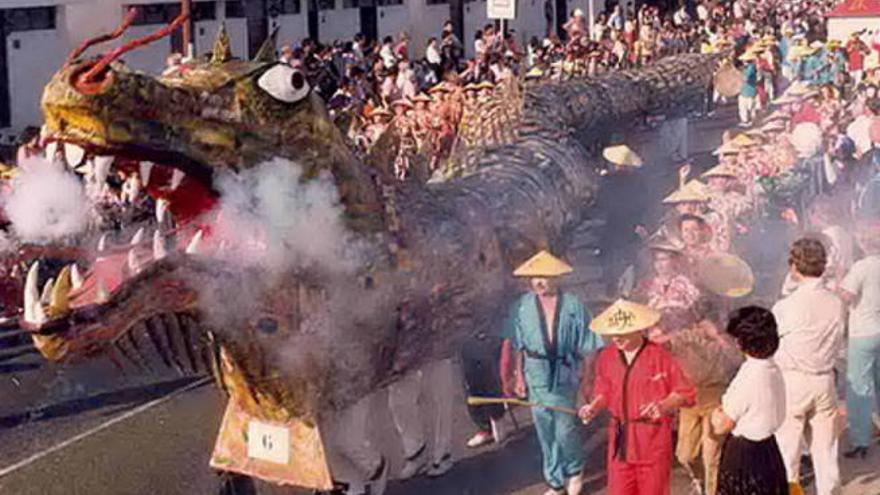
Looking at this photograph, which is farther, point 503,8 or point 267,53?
point 503,8

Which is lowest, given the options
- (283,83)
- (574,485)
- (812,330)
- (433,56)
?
(574,485)

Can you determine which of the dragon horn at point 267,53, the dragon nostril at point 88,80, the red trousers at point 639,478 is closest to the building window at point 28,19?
the dragon horn at point 267,53

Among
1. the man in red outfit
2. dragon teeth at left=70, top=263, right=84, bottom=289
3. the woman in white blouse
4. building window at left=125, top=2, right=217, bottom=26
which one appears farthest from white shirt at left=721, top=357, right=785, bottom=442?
building window at left=125, top=2, right=217, bottom=26

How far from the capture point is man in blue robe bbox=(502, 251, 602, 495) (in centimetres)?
850

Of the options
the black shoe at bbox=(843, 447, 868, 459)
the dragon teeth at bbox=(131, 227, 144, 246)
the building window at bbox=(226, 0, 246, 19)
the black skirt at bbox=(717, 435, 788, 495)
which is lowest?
the black shoe at bbox=(843, 447, 868, 459)

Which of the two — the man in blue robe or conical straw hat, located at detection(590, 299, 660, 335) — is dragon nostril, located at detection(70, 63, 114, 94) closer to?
conical straw hat, located at detection(590, 299, 660, 335)

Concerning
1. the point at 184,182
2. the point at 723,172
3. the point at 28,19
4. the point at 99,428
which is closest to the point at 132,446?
the point at 99,428

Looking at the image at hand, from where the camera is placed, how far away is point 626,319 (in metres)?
7.60

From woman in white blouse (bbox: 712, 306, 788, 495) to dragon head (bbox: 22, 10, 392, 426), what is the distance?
2.01 metres

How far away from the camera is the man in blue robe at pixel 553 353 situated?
8500 millimetres

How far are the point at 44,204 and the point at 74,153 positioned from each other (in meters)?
0.68

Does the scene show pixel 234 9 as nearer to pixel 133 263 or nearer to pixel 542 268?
pixel 542 268

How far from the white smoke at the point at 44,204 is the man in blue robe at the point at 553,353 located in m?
2.59

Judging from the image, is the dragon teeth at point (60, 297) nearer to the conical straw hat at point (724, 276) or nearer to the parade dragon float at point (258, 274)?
the parade dragon float at point (258, 274)
